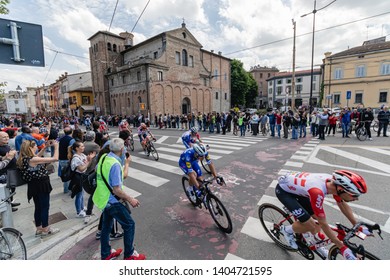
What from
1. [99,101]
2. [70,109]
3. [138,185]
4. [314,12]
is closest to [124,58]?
[99,101]

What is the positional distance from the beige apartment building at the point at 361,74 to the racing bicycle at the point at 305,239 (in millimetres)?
37731

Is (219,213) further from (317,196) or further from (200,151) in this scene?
(317,196)

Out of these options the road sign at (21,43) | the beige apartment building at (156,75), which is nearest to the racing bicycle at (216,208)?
the road sign at (21,43)

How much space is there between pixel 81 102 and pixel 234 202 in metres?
52.3

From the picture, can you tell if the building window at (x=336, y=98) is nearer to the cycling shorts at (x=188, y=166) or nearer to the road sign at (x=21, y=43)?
the cycling shorts at (x=188, y=166)

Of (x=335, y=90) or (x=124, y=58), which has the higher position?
(x=124, y=58)

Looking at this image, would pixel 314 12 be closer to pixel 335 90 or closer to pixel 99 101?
pixel 335 90

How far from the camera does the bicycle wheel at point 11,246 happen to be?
9.29 ft

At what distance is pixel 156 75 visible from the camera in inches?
1184

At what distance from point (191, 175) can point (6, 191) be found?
126 inches

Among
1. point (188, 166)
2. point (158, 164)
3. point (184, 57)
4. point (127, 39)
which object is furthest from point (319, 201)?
point (127, 39)

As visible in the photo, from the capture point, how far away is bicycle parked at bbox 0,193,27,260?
111 inches

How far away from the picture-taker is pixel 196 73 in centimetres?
3656
